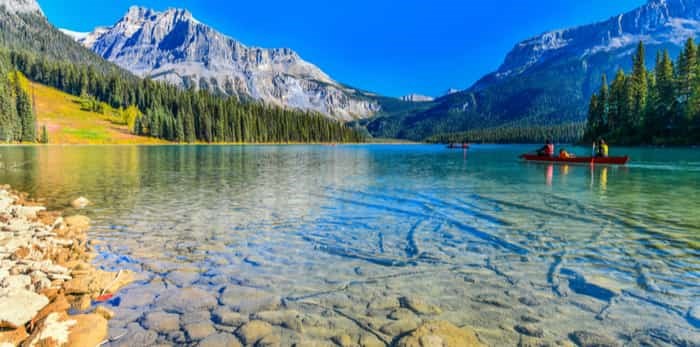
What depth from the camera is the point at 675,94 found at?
89562mm

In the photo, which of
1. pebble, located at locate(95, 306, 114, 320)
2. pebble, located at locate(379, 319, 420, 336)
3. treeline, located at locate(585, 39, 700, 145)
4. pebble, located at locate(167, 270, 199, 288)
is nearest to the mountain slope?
pebble, located at locate(167, 270, 199, 288)

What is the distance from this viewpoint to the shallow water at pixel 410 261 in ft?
23.2

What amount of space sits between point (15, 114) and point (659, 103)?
168642 mm

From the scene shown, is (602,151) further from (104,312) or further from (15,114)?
(15,114)

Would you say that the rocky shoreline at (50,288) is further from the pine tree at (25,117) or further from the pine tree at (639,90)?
the pine tree at (25,117)

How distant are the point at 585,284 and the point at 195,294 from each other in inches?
353

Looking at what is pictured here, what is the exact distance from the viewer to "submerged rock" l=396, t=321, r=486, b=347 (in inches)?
242

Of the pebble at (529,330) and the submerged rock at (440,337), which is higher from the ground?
the submerged rock at (440,337)

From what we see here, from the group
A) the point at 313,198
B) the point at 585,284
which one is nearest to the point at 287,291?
the point at 585,284

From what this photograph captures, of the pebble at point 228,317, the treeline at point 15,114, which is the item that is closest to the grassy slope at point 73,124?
the treeline at point 15,114

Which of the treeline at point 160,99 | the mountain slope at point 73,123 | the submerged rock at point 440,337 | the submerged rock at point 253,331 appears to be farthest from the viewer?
the treeline at point 160,99

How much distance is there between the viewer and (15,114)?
105062 millimetres

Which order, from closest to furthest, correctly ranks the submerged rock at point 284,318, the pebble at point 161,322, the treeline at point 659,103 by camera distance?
the pebble at point 161,322 → the submerged rock at point 284,318 → the treeline at point 659,103

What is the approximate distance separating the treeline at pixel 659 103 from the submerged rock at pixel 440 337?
4166 inches
